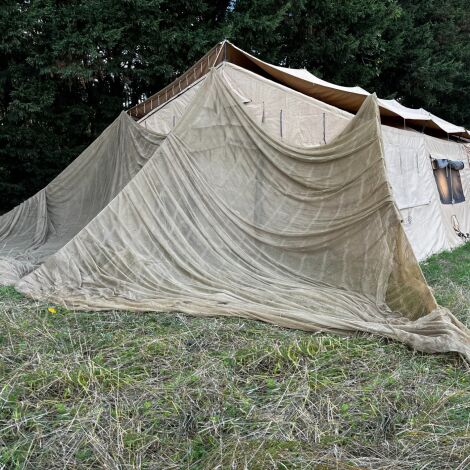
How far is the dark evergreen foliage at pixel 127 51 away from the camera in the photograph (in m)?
10.4

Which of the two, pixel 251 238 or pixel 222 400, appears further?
pixel 251 238

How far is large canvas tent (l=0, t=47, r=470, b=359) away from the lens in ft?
12.9

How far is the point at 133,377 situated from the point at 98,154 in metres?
5.66

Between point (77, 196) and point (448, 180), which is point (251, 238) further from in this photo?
point (448, 180)

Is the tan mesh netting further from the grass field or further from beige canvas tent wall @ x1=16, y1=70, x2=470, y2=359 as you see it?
the grass field

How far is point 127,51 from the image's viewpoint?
1105 centimetres

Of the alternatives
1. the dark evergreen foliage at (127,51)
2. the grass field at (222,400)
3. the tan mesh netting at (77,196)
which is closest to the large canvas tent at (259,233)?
the grass field at (222,400)

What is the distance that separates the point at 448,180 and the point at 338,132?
12.4 ft

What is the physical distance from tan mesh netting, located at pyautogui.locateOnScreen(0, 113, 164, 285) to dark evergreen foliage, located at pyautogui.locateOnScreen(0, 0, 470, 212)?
10.6 feet

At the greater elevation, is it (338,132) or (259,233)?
(338,132)

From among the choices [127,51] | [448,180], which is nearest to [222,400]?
[448,180]

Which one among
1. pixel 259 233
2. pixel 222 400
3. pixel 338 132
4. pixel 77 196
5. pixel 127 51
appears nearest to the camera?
pixel 222 400

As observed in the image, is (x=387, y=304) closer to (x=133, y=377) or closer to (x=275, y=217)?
(x=275, y=217)

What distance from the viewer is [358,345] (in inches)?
127
